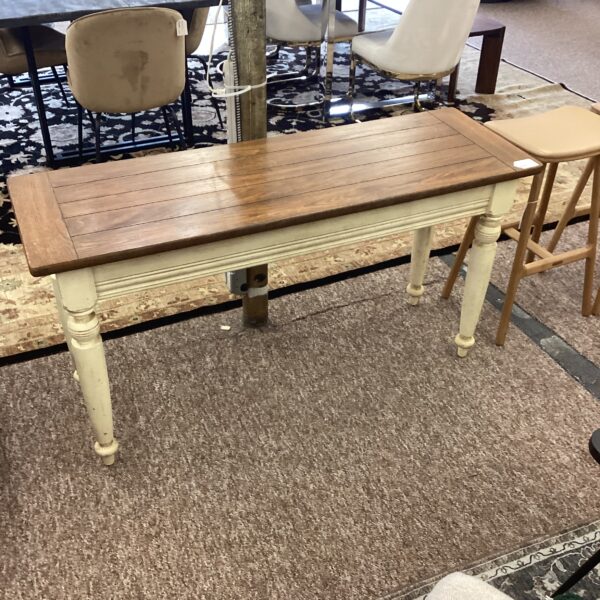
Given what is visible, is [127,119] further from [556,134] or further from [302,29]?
[556,134]

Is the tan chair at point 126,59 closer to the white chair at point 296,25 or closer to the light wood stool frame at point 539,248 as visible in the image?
the white chair at point 296,25

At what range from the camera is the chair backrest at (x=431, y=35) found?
3299mm

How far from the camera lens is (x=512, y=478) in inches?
70.5

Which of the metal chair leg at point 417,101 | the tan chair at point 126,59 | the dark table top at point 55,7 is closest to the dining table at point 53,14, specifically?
the dark table top at point 55,7

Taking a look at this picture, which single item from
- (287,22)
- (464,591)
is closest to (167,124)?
(287,22)

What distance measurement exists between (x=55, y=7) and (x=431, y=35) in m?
1.78

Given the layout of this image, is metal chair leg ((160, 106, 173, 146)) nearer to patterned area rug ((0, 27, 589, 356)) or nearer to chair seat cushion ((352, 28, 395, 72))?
patterned area rug ((0, 27, 589, 356))

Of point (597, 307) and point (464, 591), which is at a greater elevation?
point (464, 591)

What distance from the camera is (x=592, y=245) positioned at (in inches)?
89.2

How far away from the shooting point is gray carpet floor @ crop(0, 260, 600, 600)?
157cm

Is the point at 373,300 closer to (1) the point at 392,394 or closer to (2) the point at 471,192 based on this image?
(1) the point at 392,394

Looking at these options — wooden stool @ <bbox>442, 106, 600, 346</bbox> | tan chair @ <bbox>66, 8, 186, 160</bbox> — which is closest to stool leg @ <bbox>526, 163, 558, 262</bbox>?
wooden stool @ <bbox>442, 106, 600, 346</bbox>

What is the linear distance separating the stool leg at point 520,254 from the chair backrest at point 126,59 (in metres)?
1.67

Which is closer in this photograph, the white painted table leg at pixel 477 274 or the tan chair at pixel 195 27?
the white painted table leg at pixel 477 274
